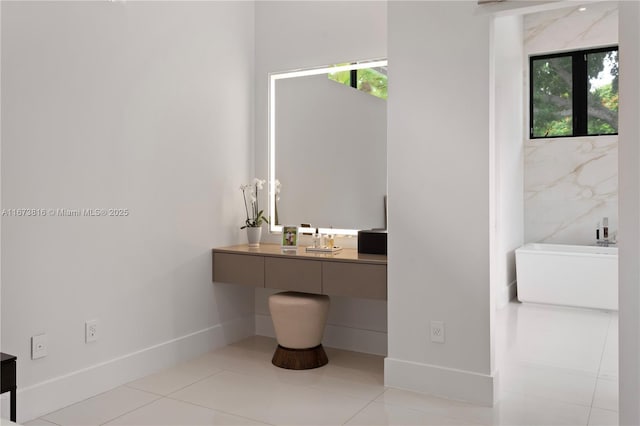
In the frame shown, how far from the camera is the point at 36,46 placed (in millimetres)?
2572

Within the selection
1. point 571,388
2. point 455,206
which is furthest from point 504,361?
point 455,206

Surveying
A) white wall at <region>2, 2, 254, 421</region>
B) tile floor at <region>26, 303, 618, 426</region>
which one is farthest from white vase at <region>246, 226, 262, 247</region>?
tile floor at <region>26, 303, 618, 426</region>

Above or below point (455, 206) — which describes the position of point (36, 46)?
above

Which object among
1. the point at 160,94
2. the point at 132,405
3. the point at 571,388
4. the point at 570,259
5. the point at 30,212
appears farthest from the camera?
the point at 570,259

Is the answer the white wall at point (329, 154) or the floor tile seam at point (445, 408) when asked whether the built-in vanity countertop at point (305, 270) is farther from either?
the floor tile seam at point (445, 408)

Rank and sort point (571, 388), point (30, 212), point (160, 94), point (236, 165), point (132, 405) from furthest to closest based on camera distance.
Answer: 1. point (236, 165)
2. point (160, 94)
3. point (571, 388)
4. point (132, 405)
5. point (30, 212)

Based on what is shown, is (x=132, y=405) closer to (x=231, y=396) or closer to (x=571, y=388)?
(x=231, y=396)

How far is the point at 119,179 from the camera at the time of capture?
3.02 m

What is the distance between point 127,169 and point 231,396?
1.48m

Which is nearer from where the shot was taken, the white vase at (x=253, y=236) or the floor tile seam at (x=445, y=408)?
the floor tile seam at (x=445, y=408)

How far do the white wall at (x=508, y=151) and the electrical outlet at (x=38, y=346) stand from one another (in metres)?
3.99

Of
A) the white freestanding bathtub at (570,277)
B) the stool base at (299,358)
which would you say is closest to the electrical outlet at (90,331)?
the stool base at (299,358)

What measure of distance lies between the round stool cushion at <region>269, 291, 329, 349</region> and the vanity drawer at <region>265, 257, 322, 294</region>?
0.08 m

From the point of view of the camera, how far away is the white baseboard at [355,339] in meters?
3.68
